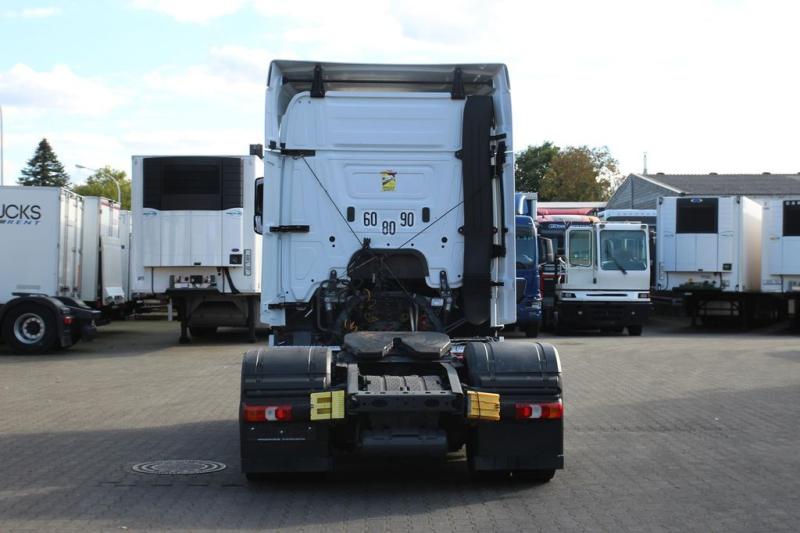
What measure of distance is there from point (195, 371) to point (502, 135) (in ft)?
32.3

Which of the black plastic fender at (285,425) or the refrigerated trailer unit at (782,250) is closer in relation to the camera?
the black plastic fender at (285,425)

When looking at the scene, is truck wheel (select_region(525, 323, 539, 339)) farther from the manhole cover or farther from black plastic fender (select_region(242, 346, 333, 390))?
black plastic fender (select_region(242, 346, 333, 390))

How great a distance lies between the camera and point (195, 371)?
58.0 feet

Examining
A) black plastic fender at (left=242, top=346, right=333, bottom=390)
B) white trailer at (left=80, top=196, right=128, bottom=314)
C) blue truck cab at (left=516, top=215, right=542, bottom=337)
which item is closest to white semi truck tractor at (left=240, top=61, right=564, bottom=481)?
black plastic fender at (left=242, top=346, right=333, bottom=390)

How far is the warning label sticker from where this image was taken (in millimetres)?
9672

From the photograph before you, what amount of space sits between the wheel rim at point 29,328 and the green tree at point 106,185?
10730 centimetres

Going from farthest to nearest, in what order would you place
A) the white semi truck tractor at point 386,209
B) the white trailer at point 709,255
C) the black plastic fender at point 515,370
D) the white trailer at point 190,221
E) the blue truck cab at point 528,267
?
1. the white trailer at point 709,255
2. the blue truck cab at point 528,267
3. the white trailer at point 190,221
4. the white semi truck tractor at point 386,209
5. the black plastic fender at point 515,370

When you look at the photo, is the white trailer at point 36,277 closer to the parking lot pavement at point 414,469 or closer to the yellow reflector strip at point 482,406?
the parking lot pavement at point 414,469

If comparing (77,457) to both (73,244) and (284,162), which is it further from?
(73,244)

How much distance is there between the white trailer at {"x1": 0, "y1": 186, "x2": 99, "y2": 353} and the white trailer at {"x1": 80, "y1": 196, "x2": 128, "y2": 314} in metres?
1.65

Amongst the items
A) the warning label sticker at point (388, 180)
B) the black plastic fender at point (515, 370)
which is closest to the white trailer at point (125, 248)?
the warning label sticker at point (388, 180)

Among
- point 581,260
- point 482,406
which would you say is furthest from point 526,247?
point 482,406

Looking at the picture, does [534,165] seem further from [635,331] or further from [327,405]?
[327,405]

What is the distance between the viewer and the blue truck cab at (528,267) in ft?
79.3
